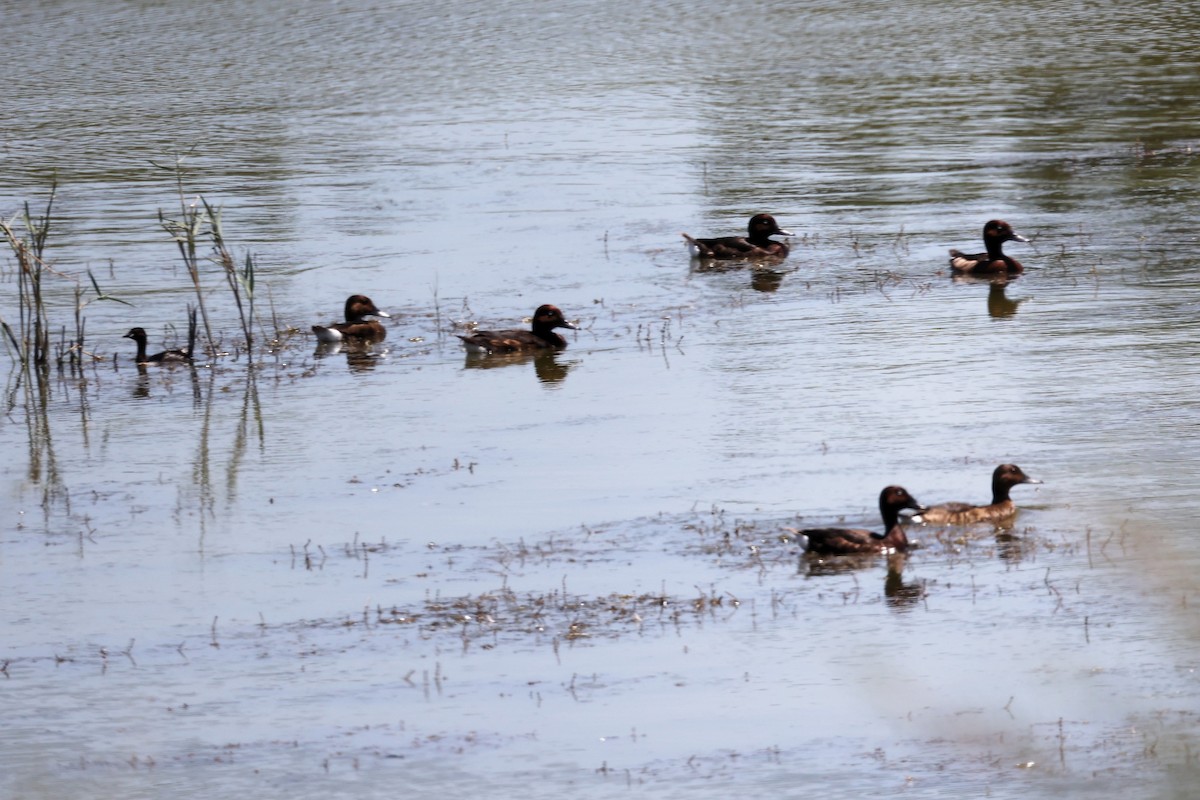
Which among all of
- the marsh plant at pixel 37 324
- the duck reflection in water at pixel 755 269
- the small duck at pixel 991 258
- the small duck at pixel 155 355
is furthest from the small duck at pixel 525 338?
the small duck at pixel 991 258

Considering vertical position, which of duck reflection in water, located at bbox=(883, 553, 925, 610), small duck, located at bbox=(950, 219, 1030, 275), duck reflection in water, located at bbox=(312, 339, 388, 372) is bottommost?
duck reflection in water, located at bbox=(883, 553, 925, 610)

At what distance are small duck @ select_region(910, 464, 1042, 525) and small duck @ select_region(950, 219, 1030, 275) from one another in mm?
7827

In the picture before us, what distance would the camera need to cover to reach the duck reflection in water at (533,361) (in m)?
16.5

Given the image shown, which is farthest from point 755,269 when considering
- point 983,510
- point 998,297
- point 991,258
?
point 983,510

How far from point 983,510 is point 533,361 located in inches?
251

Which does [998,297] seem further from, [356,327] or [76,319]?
[76,319]

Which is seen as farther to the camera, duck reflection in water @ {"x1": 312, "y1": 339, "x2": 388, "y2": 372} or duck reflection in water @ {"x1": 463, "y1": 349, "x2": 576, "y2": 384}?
duck reflection in water @ {"x1": 312, "y1": 339, "x2": 388, "y2": 372}

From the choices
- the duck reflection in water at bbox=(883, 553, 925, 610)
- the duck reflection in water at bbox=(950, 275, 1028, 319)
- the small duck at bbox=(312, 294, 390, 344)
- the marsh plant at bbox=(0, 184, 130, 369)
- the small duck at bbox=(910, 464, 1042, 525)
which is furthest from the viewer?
the duck reflection in water at bbox=(950, 275, 1028, 319)

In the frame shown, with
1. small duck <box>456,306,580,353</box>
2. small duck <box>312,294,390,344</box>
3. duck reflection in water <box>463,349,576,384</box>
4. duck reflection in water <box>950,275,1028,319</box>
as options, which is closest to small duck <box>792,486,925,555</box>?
duck reflection in water <box>463,349,576,384</box>

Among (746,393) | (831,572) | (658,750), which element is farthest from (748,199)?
(658,750)

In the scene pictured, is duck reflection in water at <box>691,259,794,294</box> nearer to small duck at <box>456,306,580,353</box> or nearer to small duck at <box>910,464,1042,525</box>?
small duck at <box>456,306,580,353</box>

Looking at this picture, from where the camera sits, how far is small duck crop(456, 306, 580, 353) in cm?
1702

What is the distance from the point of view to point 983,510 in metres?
11.1

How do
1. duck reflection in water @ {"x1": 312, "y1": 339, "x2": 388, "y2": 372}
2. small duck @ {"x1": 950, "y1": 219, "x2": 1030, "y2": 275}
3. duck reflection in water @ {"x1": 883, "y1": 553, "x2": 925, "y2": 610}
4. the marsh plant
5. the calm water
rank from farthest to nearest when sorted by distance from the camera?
1. small duck @ {"x1": 950, "y1": 219, "x2": 1030, "y2": 275}
2. duck reflection in water @ {"x1": 312, "y1": 339, "x2": 388, "y2": 372}
3. the marsh plant
4. duck reflection in water @ {"x1": 883, "y1": 553, "x2": 925, "y2": 610}
5. the calm water
